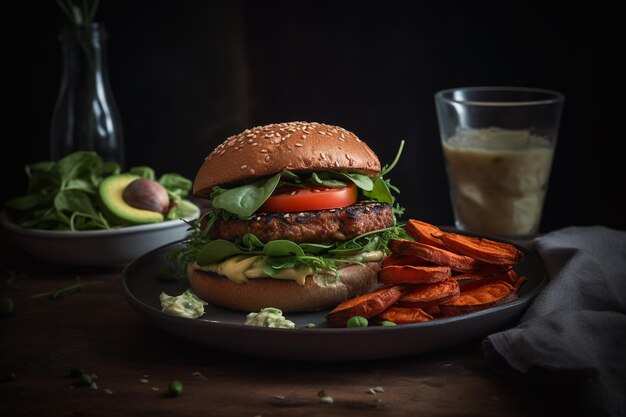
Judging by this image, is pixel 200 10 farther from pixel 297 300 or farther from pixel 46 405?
pixel 46 405

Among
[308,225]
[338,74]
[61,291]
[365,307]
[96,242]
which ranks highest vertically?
[338,74]

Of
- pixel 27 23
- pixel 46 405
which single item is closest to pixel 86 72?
pixel 27 23

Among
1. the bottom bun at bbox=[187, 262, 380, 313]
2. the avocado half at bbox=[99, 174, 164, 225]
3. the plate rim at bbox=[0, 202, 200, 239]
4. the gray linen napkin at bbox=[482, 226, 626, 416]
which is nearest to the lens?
the gray linen napkin at bbox=[482, 226, 626, 416]

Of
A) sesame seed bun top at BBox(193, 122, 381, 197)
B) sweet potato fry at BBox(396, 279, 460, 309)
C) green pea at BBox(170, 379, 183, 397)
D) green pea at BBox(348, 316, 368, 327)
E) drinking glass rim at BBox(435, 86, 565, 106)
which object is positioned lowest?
green pea at BBox(170, 379, 183, 397)

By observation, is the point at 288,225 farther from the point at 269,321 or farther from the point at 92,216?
the point at 92,216

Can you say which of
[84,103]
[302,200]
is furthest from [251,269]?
[84,103]

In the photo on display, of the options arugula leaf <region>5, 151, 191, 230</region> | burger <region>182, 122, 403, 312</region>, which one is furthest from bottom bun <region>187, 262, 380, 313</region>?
arugula leaf <region>5, 151, 191, 230</region>

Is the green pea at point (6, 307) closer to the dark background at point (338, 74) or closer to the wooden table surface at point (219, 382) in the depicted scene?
the wooden table surface at point (219, 382)

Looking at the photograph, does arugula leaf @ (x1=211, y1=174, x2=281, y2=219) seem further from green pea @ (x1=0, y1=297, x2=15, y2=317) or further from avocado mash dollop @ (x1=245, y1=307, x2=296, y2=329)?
green pea @ (x1=0, y1=297, x2=15, y2=317)
